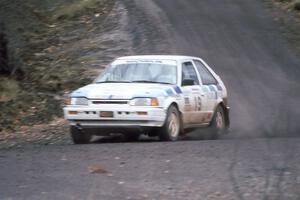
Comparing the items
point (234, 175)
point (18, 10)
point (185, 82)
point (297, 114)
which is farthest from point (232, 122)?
point (234, 175)

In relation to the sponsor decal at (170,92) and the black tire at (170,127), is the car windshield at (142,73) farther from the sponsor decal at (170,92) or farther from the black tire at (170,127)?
the black tire at (170,127)

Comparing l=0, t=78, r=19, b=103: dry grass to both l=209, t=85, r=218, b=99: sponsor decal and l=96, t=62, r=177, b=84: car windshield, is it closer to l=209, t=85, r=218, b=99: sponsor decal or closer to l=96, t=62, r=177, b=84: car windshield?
l=96, t=62, r=177, b=84: car windshield

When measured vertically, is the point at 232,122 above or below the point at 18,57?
below

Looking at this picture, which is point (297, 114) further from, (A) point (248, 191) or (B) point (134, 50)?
(A) point (248, 191)

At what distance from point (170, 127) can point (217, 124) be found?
6.97 feet

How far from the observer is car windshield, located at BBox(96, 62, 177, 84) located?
14289 mm

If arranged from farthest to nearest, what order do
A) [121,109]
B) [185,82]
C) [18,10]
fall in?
1. [18,10]
2. [185,82]
3. [121,109]

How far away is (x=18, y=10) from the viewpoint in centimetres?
2095

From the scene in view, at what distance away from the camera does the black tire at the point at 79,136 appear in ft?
45.4

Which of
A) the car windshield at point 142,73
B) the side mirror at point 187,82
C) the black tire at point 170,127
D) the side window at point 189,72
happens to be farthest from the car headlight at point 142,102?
the side window at point 189,72

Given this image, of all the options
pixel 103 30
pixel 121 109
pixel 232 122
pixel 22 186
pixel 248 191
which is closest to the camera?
pixel 248 191

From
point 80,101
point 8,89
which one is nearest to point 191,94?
point 80,101

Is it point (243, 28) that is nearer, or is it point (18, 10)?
point (18, 10)

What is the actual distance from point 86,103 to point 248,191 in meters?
5.57
